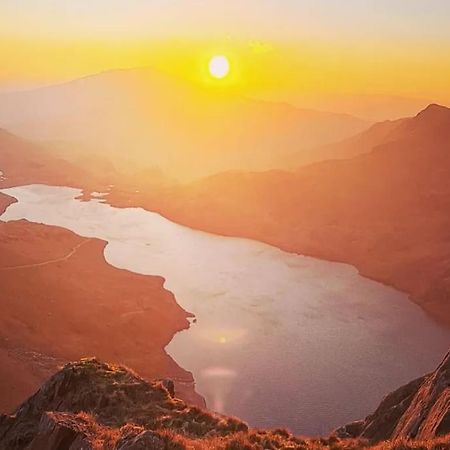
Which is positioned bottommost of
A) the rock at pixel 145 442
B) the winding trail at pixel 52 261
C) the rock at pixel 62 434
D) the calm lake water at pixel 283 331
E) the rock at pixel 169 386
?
the calm lake water at pixel 283 331

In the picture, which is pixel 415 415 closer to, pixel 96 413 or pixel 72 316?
pixel 96 413

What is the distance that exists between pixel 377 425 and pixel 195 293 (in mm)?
47911

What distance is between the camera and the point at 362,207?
10600cm

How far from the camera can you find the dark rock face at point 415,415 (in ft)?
49.2

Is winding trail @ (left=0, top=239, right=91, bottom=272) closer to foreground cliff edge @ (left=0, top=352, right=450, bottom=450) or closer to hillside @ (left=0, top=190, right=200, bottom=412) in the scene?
hillside @ (left=0, top=190, right=200, bottom=412)

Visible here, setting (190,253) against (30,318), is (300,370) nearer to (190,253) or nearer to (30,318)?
(30,318)

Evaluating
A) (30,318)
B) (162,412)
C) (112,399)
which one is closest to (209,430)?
(162,412)

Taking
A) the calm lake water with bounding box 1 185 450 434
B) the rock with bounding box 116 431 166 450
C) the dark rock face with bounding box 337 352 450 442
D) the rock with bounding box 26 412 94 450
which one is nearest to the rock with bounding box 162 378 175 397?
the rock with bounding box 26 412 94 450

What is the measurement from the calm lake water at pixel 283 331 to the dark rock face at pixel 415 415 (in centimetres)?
1474

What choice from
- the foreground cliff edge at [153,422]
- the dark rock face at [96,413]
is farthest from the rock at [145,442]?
the dark rock face at [96,413]

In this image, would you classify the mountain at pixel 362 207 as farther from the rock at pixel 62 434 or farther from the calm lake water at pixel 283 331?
the rock at pixel 62 434

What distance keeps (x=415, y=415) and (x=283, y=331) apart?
3915 cm

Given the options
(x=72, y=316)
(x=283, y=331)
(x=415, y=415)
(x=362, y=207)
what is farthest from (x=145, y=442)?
(x=362, y=207)

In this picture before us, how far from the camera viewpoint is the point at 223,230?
107188mm
